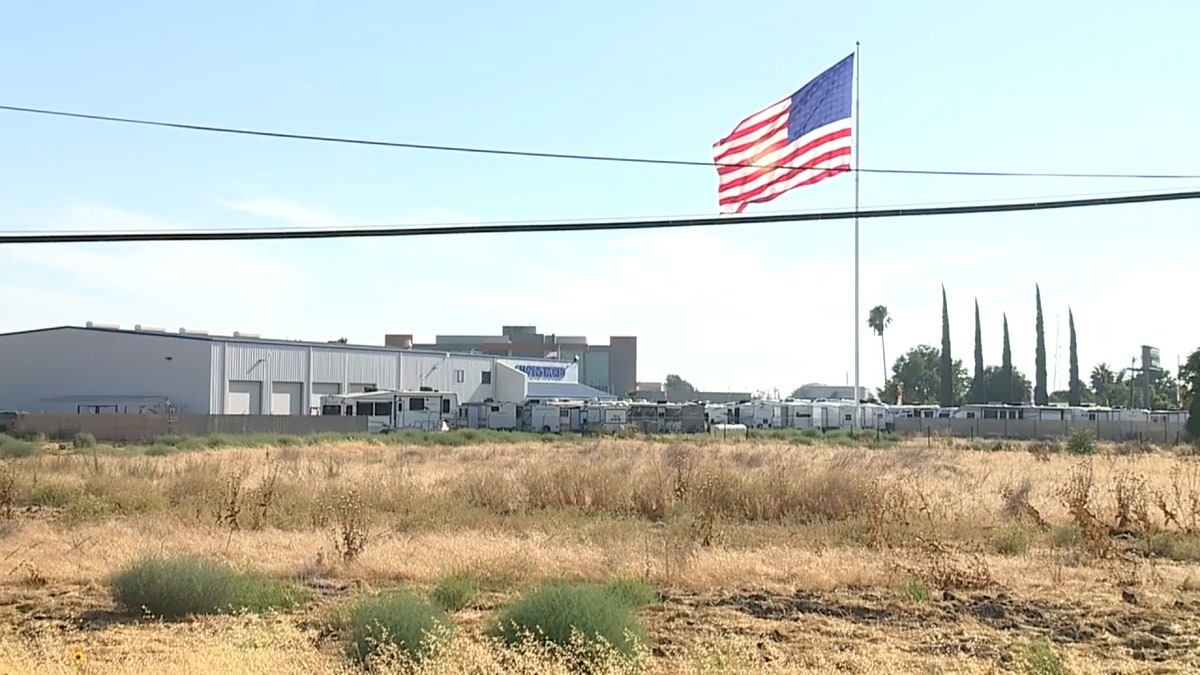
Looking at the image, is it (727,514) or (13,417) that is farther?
(13,417)

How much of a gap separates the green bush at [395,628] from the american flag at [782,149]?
13.5m

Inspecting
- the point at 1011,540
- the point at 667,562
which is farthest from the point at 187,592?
the point at 1011,540

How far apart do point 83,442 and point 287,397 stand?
1210 inches

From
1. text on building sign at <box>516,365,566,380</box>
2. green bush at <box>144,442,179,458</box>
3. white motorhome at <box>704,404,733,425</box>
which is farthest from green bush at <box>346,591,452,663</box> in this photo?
text on building sign at <box>516,365,566,380</box>

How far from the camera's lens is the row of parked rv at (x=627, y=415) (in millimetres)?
68250

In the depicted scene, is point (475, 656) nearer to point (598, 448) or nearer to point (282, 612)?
point (282, 612)

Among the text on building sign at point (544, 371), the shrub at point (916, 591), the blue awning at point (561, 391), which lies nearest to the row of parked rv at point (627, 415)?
the blue awning at point (561, 391)

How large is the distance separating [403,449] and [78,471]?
2027cm

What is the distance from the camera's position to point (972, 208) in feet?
46.0

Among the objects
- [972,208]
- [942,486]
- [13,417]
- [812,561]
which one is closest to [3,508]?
[812,561]

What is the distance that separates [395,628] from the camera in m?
9.51

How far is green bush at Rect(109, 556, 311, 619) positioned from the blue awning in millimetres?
88687

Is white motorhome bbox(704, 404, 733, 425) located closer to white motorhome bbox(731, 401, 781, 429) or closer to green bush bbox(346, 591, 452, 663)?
white motorhome bbox(731, 401, 781, 429)

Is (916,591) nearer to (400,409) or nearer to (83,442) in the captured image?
(83,442)
